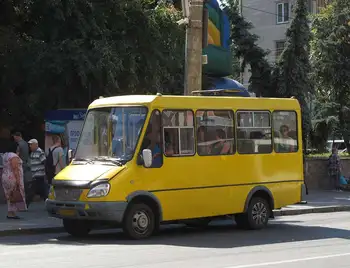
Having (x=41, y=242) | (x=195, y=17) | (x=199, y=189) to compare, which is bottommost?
(x=41, y=242)

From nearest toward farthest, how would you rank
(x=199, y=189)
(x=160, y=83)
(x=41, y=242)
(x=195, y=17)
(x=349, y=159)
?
(x=41, y=242) < (x=199, y=189) < (x=195, y=17) < (x=160, y=83) < (x=349, y=159)

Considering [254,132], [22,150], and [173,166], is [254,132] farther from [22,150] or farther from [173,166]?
[22,150]

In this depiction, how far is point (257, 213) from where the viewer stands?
15156mm

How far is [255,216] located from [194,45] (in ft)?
15.0

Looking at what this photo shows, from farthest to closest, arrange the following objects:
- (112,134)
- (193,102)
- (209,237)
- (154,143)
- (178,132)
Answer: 1. (193,102)
2. (209,237)
3. (178,132)
4. (112,134)
5. (154,143)

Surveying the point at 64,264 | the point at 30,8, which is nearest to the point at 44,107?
the point at 30,8

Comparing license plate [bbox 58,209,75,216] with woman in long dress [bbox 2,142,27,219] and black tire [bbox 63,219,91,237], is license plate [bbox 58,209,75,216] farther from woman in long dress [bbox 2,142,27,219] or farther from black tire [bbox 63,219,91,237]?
woman in long dress [bbox 2,142,27,219]

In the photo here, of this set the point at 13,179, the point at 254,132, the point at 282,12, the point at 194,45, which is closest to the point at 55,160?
the point at 13,179

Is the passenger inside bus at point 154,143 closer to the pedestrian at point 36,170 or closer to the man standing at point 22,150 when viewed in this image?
the pedestrian at point 36,170

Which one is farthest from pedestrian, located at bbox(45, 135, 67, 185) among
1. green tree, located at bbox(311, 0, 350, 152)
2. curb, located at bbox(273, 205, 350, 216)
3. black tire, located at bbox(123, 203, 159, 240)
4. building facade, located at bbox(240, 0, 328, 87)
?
building facade, located at bbox(240, 0, 328, 87)

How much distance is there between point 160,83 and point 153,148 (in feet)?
30.6

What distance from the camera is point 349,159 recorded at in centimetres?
2936

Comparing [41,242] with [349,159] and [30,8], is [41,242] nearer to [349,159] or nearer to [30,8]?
[30,8]

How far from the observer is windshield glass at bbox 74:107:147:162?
1326cm
